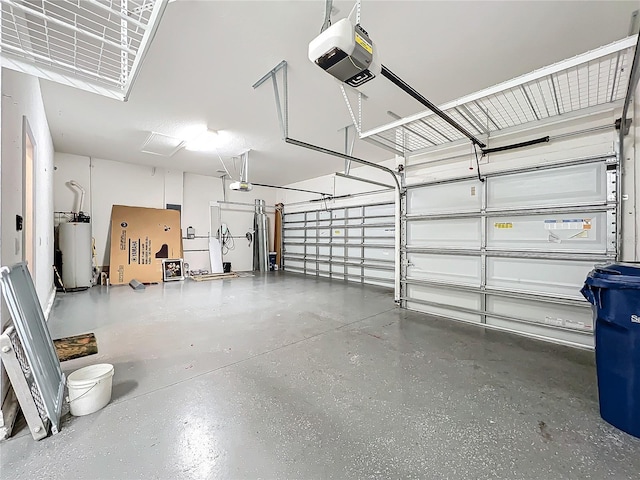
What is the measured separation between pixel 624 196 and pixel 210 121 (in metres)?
5.01

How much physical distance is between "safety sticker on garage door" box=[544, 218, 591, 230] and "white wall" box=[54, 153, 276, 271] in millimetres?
7635

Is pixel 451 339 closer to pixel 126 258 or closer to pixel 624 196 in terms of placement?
pixel 624 196

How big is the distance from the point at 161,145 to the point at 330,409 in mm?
5507

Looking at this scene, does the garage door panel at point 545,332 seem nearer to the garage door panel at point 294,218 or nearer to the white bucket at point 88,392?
the white bucket at point 88,392

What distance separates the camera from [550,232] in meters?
3.08

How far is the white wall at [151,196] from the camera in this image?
6106 millimetres

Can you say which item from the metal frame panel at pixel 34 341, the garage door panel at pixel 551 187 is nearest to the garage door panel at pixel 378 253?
the garage door panel at pixel 551 187

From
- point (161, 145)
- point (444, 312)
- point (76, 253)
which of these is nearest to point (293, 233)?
point (161, 145)

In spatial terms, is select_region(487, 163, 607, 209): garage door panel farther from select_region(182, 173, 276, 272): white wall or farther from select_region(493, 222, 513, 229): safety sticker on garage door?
select_region(182, 173, 276, 272): white wall

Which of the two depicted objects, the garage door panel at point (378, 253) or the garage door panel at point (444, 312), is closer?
the garage door panel at point (444, 312)

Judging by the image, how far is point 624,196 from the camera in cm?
263

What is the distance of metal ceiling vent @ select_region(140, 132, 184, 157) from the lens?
4.82m

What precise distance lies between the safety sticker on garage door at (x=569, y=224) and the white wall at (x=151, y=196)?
764cm

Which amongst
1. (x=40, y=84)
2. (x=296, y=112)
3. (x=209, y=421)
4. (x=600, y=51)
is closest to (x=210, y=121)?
(x=296, y=112)
